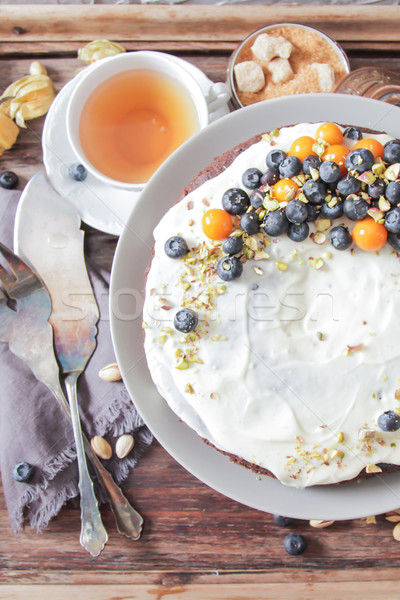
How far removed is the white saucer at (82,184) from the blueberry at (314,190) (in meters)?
0.75

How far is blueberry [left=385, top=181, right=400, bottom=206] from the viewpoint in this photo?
1.46 meters

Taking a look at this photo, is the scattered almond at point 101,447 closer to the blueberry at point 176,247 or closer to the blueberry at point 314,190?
the blueberry at point 176,247

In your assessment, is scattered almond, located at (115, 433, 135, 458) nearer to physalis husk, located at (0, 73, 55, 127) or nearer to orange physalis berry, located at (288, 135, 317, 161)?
orange physalis berry, located at (288, 135, 317, 161)

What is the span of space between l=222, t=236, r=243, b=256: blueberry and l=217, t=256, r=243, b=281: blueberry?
18 mm

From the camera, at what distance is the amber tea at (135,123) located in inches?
81.8

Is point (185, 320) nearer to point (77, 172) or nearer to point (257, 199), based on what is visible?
point (257, 199)

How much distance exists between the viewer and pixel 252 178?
155cm

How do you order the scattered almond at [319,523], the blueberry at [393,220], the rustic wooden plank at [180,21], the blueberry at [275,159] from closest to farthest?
the blueberry at [393,220] < the blueberry at [275,159] < the scattered almond at [319,523] < the rustic wooden plank at [180,21]

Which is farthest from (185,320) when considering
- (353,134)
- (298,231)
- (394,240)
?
(353,134)

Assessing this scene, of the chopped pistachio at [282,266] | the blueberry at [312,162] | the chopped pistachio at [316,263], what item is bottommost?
the chopped pistachio at [282,266]

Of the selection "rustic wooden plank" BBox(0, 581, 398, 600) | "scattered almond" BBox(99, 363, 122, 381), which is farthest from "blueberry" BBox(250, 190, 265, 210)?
"rustic wooden plank" BBox(0, 581, 398, 600)

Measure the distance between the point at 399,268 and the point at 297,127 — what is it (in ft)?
1.56

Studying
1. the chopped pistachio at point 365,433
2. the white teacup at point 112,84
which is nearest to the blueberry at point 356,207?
the chopped pistachio at point 365,433

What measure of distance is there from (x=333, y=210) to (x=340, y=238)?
7 cm
